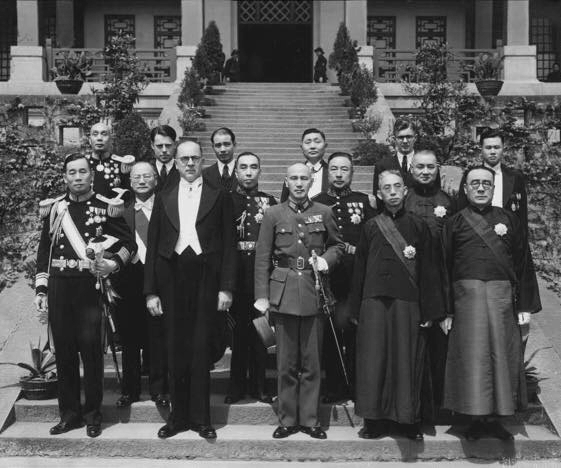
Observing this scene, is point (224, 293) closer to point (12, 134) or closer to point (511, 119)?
point (12, 134)

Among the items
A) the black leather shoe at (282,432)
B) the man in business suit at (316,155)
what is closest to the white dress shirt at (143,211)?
the man in business suit at (316,155)

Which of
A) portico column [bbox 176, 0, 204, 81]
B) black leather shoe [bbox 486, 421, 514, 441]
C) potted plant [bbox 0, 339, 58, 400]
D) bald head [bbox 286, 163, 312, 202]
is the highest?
portico column [bbox 176, 0, 204, 81]

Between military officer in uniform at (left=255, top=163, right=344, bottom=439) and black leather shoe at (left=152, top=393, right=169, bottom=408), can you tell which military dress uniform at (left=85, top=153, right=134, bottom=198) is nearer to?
military officer in uniform at (left=255, top=163, right=344, bottom=439)

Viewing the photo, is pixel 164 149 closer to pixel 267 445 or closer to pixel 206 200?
pixel 206 200

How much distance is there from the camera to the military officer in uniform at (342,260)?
678 cm

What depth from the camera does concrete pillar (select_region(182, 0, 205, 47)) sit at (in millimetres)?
20203

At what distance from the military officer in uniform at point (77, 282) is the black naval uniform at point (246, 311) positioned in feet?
3.25

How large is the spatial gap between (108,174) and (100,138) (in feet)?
1.14

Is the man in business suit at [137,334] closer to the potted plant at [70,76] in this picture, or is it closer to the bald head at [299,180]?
the bald head at [299,180]

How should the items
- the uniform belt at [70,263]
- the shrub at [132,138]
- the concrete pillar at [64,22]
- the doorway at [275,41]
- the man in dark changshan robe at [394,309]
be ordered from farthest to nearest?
the concrete pillar at [64,22]
the doorway at [275,41]
the shrub at [132,138]
the uniform belt at [70,263]
the man in dark changshan robe at [394,309]

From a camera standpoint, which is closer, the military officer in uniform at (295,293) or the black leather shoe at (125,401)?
the military officer in uniform at (295,293)

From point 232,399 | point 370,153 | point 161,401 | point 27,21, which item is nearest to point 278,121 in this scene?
point 370,153

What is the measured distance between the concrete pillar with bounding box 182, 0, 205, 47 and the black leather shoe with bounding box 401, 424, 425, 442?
51.2ft

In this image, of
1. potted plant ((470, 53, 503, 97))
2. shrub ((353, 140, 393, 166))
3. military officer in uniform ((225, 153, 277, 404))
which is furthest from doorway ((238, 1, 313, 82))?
military officer in uniform ((225, 153, 277, 404))
